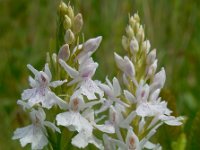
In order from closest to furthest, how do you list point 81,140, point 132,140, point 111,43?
point 81,140 → point 132,140 → point 111,43

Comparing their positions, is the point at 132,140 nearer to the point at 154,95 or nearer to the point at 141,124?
the point at 141,124

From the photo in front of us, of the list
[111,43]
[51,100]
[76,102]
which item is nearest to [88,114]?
[76,102]

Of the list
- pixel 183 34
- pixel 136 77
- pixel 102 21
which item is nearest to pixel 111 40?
pixel 102 21

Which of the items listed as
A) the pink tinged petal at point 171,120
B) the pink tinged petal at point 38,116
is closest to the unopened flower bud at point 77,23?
the pink tinged petal at point 38,116

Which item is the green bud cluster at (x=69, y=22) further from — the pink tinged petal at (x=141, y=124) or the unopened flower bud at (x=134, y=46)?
the pink tinged petal at (x=141, y=124)

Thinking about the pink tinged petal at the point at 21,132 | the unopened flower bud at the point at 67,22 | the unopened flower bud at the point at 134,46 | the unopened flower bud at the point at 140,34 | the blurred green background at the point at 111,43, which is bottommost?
the pink tinged petal at the point at 21,132

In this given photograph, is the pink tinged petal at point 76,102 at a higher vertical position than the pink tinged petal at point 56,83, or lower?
lower
